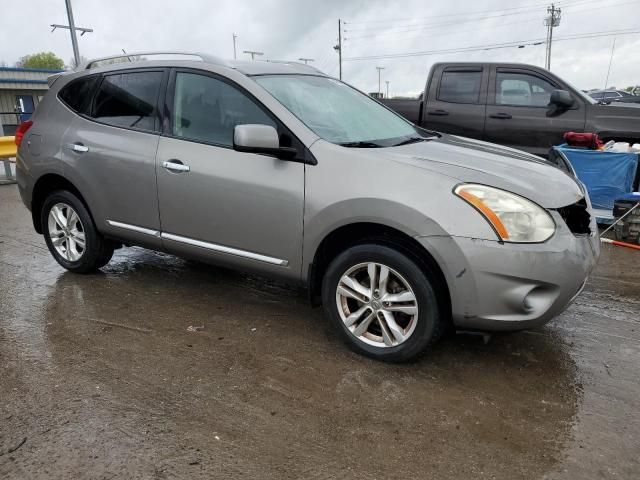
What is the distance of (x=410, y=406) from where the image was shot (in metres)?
2.74

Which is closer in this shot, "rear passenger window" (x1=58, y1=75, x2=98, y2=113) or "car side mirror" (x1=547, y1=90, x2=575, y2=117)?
"rear passenger window" (x1=58, y1=75, x2=98, y2=113)

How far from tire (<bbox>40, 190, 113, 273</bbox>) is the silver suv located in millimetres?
20

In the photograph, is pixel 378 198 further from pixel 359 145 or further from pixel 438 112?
pixel 438 112

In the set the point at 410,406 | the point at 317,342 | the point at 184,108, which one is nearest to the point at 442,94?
the point at 184,108

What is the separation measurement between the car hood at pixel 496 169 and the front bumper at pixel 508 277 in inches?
8.3

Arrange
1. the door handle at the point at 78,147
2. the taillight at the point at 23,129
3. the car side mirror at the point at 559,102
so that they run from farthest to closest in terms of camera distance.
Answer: the car side mirror at the point at 559,102, the taillight at the point at 23,129, the door handle at the point at 78,147

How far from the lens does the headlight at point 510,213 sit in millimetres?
2734

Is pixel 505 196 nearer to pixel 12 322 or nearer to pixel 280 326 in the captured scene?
pixel 280 326

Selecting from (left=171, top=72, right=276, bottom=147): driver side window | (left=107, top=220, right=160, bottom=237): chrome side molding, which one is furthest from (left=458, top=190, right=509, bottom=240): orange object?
(left=107, top=220, right=160, bottom=237): chrome side molding

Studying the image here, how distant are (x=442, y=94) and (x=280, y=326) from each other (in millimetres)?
5287

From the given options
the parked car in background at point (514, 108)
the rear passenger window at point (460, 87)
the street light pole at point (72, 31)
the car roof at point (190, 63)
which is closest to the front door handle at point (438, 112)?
the parked car in background at point (514, 108)

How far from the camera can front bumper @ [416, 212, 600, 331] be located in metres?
2.71

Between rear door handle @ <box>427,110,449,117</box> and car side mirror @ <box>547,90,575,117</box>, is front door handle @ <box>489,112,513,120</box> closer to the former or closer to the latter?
car side mirror @ <box>547,90,575,117</box>

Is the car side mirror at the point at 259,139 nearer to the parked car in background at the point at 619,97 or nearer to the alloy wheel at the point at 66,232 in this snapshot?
the alloy wheel at the point at 66,232
